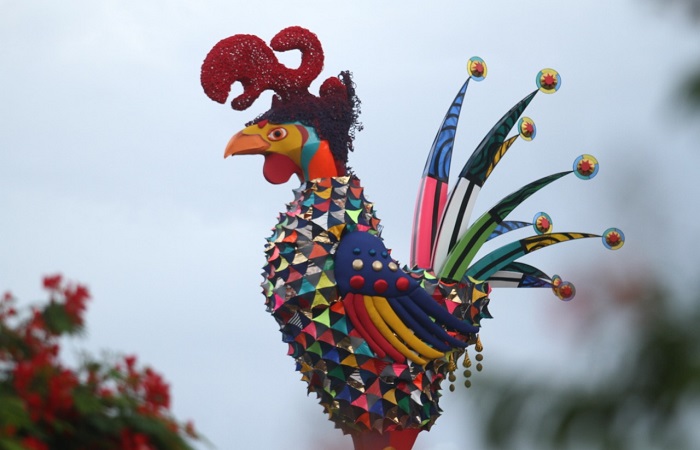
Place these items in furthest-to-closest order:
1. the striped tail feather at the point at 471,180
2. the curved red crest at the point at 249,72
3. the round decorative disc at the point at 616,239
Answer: the striped tail feather at the point at 471,180 → the curved red crest at the point at 249,72 → the round decorative disc at the point at 616,239

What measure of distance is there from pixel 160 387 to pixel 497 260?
718cm

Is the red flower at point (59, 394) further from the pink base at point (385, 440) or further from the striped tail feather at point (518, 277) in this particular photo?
the striped tail feather at point (518, 277)

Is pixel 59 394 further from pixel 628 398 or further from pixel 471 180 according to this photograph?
pixel 471 180

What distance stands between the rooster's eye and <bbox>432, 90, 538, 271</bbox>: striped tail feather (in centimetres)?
172

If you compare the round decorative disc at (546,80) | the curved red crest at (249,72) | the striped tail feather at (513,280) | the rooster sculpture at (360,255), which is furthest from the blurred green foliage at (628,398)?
the round decorative disc at (546,80)

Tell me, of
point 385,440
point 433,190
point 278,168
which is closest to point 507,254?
point 433,190

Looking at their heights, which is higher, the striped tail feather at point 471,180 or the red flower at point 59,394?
the striped tail feather at point 471,180

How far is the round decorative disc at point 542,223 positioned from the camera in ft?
34.8

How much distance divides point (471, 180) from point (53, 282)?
740 cm

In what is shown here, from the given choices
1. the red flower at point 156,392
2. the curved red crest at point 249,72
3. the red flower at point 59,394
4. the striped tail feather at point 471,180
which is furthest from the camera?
the striped tail feather at point 471,180

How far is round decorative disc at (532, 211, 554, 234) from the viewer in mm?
10594

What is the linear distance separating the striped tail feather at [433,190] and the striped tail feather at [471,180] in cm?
12

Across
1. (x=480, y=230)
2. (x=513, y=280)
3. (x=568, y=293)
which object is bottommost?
(x=568, y=293)

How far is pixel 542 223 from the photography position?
34.8 ft
